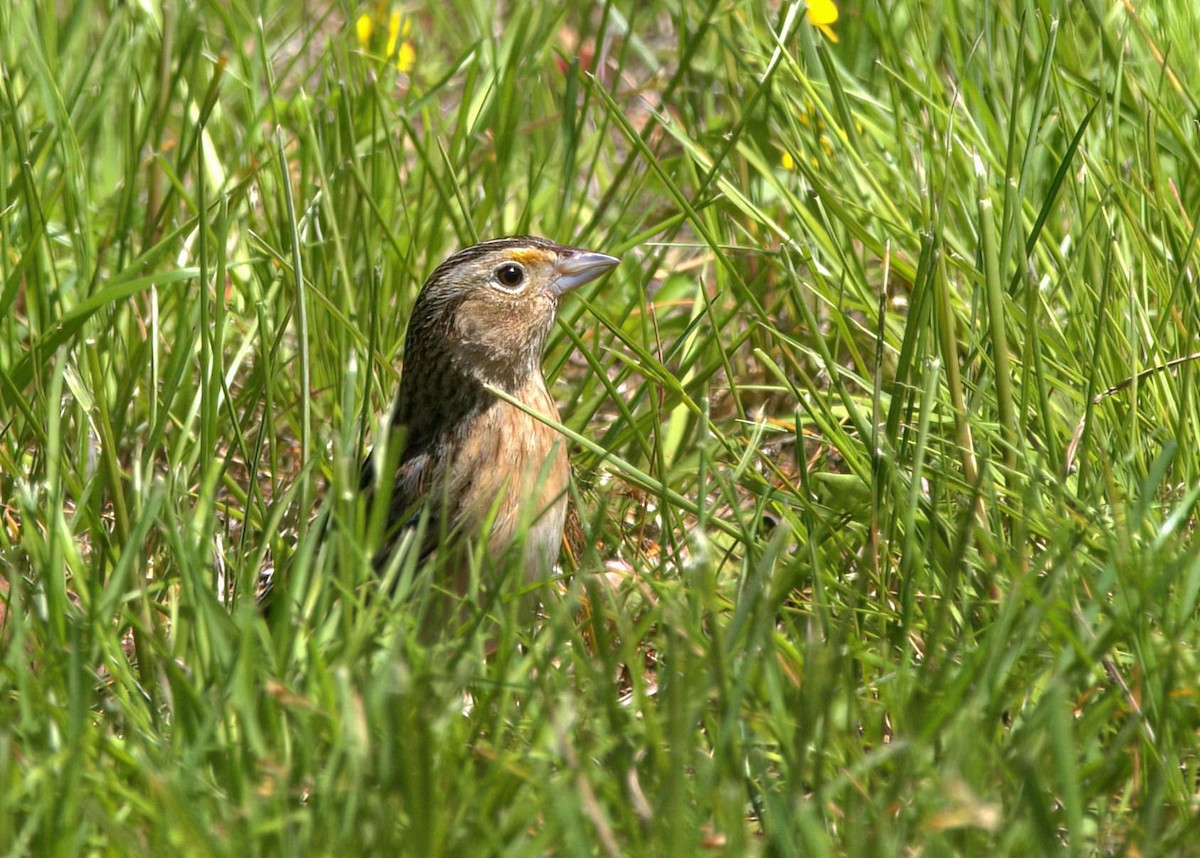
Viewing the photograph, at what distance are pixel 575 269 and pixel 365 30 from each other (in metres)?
2.11

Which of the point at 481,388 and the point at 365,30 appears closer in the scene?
the point at 481,388

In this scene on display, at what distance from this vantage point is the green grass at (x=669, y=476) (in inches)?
82.7

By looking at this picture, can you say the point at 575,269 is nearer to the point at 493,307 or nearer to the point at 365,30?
the point at 493,307

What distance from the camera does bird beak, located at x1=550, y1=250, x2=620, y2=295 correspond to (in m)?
3.74

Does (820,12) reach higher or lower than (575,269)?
higher

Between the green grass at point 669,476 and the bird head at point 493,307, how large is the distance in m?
0.15

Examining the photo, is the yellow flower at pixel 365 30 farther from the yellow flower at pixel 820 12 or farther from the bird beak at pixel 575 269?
the bird beak at pixel 575 269

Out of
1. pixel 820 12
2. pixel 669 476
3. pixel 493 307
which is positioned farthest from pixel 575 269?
pixel 820 12

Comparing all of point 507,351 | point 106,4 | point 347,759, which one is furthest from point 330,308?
point 106,4

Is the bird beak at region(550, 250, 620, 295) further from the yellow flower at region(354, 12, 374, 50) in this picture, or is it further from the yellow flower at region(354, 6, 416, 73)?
the yellow flower at region(354, 12, 374, 50)

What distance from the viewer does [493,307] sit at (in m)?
3.64

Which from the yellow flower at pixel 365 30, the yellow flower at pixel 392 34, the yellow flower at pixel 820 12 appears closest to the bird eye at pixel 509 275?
the yellow flower at pixel 820 12

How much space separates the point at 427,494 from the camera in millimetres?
3432

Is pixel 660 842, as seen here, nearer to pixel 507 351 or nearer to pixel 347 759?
pixel 347 759
